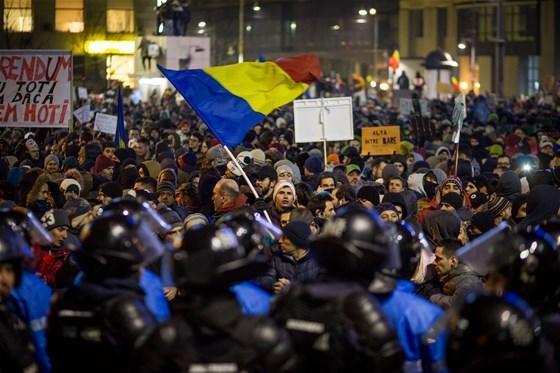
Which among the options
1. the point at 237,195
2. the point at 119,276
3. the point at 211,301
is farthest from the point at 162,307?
the point at 237,195

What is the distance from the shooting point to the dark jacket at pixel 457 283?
8352mm

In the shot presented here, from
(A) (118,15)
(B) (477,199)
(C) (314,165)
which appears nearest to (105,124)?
(C) (314,165)

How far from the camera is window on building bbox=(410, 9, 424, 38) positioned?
291ft

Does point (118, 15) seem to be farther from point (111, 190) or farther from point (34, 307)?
point (34, 307)

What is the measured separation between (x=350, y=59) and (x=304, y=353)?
3212 inches

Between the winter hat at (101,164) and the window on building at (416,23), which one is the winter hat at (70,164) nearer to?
the winter hat at (101,164)

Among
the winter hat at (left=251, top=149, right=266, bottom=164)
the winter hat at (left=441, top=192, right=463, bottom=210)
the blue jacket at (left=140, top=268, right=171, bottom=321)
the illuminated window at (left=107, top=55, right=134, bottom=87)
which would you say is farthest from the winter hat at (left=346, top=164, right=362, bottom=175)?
the illuminated window at (left=107, top=55, right=134, bottom=87)

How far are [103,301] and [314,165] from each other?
10928 mm

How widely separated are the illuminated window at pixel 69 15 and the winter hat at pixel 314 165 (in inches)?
941

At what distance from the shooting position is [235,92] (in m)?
13.9

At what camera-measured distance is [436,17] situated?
88.4 meters

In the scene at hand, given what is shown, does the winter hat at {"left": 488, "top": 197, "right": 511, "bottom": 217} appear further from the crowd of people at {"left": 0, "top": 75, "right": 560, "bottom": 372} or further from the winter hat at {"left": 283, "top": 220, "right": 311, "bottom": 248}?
the crowd of people at {"left": 0, "top": 75, "right": 560, "bottom": 372}

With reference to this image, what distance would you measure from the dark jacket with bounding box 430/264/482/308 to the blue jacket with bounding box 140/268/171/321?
2.23m

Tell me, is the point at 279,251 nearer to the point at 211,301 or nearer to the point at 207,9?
the point at 211,301
